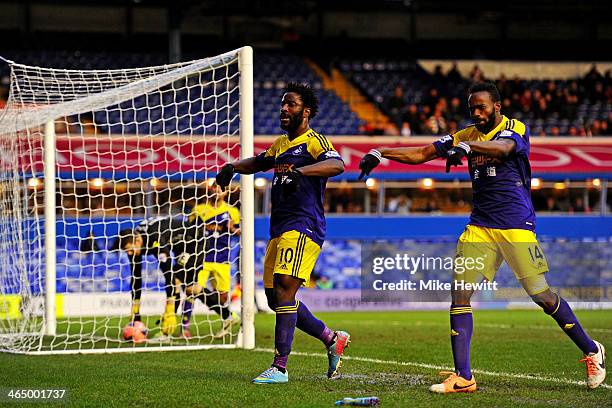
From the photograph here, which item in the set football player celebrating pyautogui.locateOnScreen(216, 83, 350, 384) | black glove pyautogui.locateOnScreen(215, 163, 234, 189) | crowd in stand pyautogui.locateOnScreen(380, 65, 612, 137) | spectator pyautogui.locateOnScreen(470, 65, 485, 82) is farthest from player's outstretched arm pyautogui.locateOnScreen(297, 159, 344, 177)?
spectator pyautogui.locateOnScreen(470, 65, 485, 82)

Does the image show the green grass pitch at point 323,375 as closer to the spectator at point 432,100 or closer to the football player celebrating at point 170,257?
the football player celebrating at point 170,257

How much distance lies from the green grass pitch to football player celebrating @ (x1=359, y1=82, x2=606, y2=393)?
1.46 feet

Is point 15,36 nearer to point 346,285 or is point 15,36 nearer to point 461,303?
point 346,285

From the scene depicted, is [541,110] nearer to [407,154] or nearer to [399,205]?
[399,205]

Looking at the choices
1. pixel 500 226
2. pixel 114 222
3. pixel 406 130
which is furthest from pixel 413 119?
pixel 500 226

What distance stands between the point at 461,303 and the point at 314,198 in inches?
55.6

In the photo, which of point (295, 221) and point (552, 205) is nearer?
point (295, 221)

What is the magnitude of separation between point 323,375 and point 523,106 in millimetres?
22871

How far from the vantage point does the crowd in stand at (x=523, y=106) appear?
92.8 ft

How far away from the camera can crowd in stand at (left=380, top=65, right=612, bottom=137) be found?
2830 centimetres

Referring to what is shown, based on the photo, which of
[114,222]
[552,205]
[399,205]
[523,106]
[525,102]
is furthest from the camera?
[525,102]

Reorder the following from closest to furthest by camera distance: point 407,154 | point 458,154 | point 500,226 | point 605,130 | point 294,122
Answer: point 458,154 → point 500,226 → point 407,154 → point 294,122 → point 605,130

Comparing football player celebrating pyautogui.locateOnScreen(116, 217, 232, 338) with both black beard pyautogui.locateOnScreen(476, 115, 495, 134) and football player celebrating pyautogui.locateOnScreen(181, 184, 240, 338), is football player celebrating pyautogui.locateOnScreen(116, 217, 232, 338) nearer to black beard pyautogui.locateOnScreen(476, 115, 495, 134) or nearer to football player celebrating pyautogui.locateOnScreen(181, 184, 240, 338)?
football player celebrating pyautogui.locateOnScreen(181, 184, 240, 338)

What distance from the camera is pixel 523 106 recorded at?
29.9 metres
